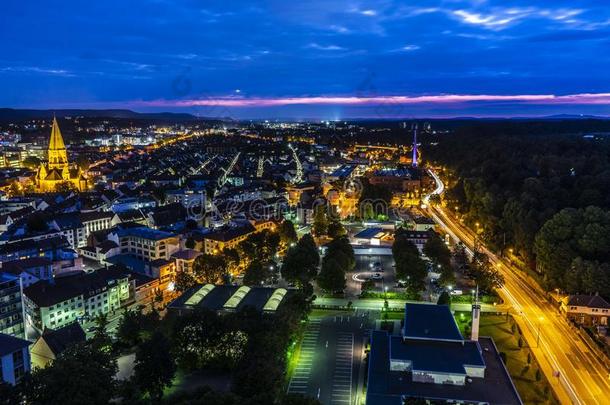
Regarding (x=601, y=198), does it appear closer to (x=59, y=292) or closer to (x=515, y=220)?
(x=515, y=220)

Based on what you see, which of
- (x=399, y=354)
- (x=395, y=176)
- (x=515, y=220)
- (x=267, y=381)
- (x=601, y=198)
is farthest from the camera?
(x=395, y=176)

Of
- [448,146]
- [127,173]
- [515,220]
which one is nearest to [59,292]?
[515,220]

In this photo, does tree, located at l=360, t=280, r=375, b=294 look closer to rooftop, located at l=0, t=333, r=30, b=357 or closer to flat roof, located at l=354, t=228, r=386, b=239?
flat roof, located at l=354, t=228, r=386, b=239

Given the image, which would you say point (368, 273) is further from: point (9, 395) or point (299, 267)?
point (9, 395)

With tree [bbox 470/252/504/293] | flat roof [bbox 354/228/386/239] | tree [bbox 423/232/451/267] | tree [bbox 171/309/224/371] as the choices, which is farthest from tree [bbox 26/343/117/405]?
flat roof [bbox 354/228/386/239]

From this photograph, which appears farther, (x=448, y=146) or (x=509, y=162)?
(x=448, y=146)

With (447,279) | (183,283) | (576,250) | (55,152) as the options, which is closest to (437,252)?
(447,279)

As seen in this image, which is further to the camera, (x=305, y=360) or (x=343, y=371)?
(x=305, y=360)

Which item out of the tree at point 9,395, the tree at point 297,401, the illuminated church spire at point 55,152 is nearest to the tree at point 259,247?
the tree at point 297,401
